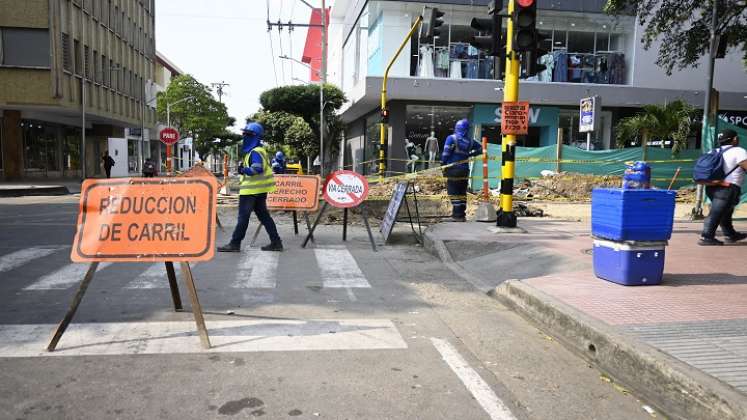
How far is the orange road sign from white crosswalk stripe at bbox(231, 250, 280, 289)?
67.2 inches

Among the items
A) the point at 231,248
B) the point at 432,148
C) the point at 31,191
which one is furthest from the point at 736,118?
the point at 31,191

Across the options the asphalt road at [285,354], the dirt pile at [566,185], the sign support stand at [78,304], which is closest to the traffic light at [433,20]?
the dirt pile at [566,185]

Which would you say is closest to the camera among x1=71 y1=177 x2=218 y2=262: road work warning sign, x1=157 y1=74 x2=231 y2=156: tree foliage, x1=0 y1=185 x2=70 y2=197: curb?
x1=71 y1=177 x2=218 y2=262: road work warning sign

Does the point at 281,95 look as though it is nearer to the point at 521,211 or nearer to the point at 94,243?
the point at 521,211

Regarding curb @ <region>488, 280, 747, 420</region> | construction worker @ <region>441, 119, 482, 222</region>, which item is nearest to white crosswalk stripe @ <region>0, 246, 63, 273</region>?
curb @ <region>488, 280, 747, 420</region>

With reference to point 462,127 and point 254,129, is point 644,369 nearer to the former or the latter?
point 254,129

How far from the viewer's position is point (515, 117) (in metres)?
9.60

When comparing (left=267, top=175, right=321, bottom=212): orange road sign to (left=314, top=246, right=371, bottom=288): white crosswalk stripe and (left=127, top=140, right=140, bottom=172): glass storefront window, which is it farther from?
(left=127, top=140, right=140, bottom=172): glass storefront window

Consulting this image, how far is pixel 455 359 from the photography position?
4164mm

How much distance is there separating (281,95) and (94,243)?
3800 centimetres

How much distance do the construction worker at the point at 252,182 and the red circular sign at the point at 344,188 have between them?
126cm

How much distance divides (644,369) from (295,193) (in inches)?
299

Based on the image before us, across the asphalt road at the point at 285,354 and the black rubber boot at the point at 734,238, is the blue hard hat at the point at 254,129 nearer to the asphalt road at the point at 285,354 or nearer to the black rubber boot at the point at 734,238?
the asphalt road at the point at 285,354

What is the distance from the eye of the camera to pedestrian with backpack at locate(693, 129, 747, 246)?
26.8 ft
